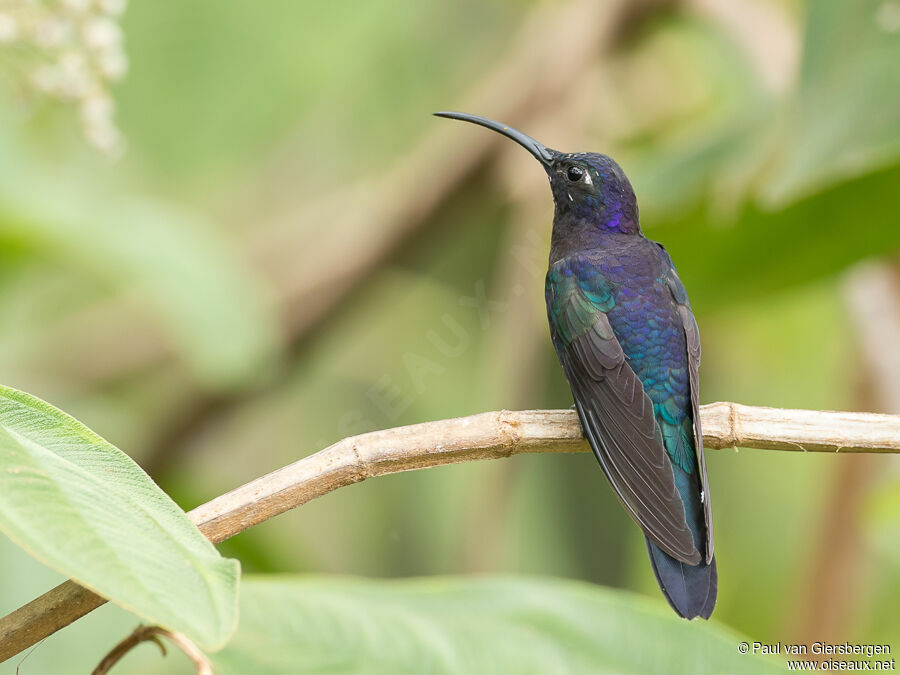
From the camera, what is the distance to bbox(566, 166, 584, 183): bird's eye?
81.2 inches

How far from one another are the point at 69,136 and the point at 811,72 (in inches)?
102

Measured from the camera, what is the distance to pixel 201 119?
395cm

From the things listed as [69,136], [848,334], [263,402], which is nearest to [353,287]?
[263,402]

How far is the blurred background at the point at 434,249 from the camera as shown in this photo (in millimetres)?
2250

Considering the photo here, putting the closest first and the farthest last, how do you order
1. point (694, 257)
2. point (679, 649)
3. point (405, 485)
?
point (679, 649) → point (694, 257) → point (405, 485)

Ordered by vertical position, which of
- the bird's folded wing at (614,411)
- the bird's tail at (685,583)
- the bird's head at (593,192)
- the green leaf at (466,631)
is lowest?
the green leaf at (466,631)

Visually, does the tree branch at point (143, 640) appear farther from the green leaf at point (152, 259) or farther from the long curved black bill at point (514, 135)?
the green leaf at point (152, 259)

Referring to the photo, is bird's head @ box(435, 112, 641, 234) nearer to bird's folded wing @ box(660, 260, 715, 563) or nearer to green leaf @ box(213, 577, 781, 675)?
bird's folded wing @ box(660, 260, 715, 563)

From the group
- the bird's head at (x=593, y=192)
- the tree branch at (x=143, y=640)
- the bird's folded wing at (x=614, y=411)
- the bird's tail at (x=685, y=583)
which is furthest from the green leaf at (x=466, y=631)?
the bird's head at (x=593, y=192)

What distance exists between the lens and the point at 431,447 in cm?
127

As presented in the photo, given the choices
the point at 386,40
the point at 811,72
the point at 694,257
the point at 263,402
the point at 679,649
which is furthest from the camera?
the point at 386,40

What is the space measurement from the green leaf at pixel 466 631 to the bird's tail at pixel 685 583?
0.63ft

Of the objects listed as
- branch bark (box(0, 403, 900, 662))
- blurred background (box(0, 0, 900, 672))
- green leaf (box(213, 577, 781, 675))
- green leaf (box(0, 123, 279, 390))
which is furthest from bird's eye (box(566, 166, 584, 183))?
green leaf (box(0, 123, 279, 390))

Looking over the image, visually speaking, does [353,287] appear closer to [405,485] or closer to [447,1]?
[405,485]
